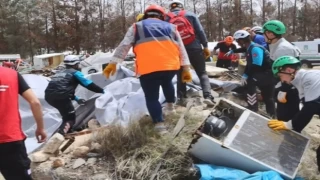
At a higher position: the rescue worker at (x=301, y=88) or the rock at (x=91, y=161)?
the rescue worker at (x=301, y=88)

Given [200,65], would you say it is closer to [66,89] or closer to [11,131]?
[66,89]

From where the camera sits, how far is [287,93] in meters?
4.12

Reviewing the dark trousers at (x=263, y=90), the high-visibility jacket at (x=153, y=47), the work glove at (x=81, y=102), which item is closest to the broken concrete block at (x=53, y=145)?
the high-visibility jacket at (x=153, y=47)

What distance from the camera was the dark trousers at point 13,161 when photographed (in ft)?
10.0

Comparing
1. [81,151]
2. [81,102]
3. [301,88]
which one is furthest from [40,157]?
[301,88]

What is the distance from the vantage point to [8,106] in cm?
305

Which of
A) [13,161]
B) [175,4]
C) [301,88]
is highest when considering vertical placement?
[175,4]

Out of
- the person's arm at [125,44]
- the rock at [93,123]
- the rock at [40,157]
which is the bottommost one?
the rock at [40,157]

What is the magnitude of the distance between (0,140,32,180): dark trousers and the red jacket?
53 millimetres

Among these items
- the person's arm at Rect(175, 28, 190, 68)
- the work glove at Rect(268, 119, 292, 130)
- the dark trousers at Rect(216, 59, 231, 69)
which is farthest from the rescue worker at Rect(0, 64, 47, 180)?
the dark trousers at Rect(216, 59, 231, 69)

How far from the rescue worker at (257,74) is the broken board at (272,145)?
1.45 meters

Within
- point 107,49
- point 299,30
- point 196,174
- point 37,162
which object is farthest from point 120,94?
point 299,30

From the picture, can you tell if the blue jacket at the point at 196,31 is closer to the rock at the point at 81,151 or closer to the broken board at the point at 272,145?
the broken board at the point at 272,145

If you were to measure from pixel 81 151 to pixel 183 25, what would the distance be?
7.04ft
